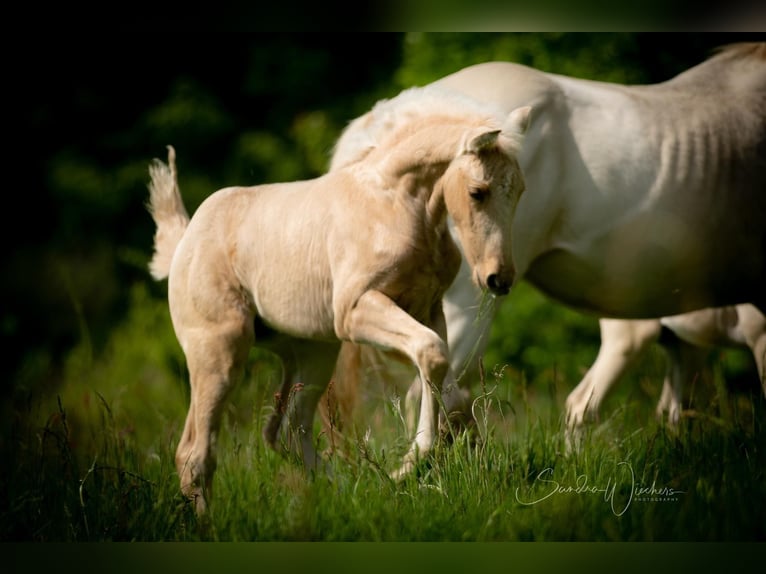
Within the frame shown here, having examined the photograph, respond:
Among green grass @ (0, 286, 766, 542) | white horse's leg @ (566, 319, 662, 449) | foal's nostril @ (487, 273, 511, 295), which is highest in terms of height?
foal's nostril @ (487, 273, 511, 295)

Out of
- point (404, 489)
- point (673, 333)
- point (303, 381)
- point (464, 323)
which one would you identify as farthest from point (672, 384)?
point (404, 489)

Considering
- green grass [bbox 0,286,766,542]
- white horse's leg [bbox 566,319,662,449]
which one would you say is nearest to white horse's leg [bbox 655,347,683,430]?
white horse's leg [bbox 566,319,662,449]

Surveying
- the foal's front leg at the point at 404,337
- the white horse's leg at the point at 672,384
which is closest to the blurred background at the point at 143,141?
the white horse's leg at the point at 672,384

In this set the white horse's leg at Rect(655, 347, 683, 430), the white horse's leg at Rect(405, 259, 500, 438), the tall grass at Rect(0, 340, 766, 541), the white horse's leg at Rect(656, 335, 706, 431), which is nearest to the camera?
the tall grass at Rect(0, 340, 766, 541)

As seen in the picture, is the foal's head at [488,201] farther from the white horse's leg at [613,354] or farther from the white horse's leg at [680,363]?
the white horse's leg at [680,363]

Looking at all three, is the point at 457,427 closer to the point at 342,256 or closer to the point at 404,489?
the point at 404,489

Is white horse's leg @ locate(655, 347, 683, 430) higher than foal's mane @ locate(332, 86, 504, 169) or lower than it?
lower

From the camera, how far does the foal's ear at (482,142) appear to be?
3496 millimetres

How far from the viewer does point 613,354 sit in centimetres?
599

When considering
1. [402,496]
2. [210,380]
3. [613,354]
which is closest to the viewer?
[402,496]

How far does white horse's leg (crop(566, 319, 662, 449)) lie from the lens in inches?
235

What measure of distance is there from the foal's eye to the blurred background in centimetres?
113

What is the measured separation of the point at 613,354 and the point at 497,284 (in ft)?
8.61

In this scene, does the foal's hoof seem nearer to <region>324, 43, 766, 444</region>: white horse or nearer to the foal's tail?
<region>324, 43, 766, 444</region>: white horse
